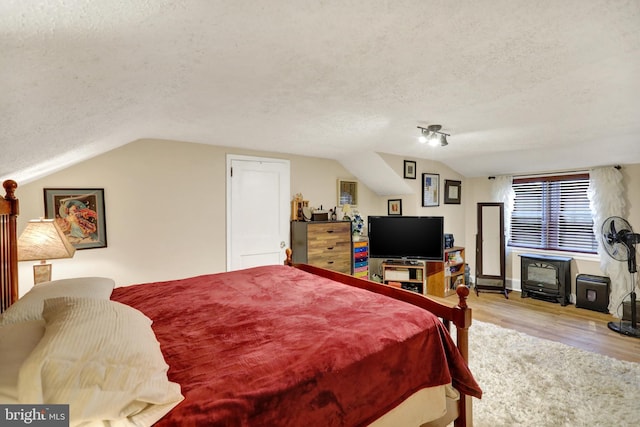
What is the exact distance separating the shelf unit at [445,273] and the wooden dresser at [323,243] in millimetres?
1529

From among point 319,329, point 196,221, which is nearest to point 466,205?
point 196,221

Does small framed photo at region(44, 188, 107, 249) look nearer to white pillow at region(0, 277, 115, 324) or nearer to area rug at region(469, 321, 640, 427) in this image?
white pillow at region(0, 277, 115, 324)

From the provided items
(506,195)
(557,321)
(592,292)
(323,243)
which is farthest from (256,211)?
(592,292)

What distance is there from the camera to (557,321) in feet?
12.8

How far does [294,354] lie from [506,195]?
17.3ft

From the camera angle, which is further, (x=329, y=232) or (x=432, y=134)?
(x=329, y=232)

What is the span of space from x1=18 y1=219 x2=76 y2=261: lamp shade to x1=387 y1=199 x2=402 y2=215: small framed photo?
4.27 m

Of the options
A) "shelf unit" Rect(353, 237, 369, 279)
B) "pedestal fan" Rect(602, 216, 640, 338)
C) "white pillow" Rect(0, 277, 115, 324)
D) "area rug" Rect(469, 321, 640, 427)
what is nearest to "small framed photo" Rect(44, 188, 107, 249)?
"white pillow" Rect(0, 277, 115, 324)

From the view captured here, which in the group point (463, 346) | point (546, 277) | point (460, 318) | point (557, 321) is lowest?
point (557, 321)

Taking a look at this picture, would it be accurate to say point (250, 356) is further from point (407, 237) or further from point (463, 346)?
point (407, 237)

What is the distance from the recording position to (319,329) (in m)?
1.47

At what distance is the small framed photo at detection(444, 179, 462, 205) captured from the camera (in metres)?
5.43

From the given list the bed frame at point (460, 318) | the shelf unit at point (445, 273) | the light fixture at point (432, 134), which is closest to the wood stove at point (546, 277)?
the shelf unit at point (445, 273)

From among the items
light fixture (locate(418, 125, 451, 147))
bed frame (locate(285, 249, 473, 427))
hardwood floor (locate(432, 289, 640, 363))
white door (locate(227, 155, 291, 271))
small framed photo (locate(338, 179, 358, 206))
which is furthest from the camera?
small framed photo (locate(338, 179, 358, 206))
